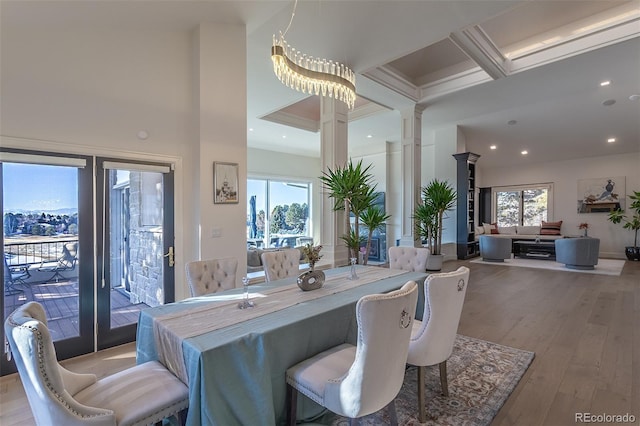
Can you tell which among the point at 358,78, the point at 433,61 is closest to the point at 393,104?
the point at 433,61

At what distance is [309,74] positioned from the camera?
9.39ft

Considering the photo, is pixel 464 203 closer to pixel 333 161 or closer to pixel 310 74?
pixel 333 161

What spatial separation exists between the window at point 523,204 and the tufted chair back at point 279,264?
405 inches

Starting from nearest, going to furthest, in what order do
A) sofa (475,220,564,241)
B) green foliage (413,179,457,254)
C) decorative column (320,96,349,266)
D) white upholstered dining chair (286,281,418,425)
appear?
white upholstered dining chair (286,281,418,425) → decorative column (320,96,349,266) → green foliage (413,179,457,254) → sofa (475,220,564,241)

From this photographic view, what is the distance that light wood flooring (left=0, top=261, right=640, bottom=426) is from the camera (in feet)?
7.17

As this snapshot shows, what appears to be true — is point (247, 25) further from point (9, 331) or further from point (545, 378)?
point (545, 378)

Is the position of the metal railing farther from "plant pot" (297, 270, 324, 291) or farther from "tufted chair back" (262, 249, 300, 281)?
"plant pot" (297, 270, 324, 291)

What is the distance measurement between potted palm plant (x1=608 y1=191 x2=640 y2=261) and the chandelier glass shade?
9.83 metres

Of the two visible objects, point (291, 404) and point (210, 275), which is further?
point (210, 275)

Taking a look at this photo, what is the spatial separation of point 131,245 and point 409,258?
10.8ft

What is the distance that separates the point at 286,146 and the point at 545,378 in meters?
8.55

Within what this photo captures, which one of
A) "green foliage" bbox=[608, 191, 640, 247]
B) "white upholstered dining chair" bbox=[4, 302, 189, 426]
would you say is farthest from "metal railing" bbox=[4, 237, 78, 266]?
"green foliage" bbox=[608, 191, 640, 247]

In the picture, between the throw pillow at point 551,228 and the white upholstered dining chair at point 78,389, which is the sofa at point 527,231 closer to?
the throw pillow at point 551,228

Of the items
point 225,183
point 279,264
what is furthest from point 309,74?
point 279,264
